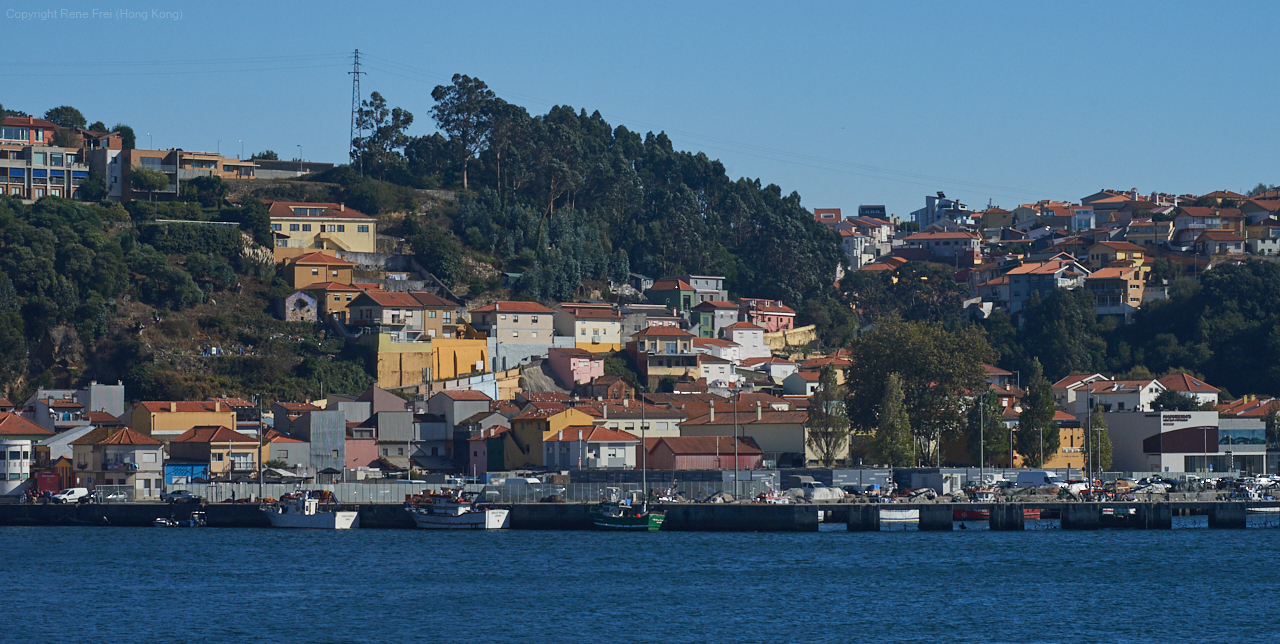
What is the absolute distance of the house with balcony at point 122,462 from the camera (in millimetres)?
70875

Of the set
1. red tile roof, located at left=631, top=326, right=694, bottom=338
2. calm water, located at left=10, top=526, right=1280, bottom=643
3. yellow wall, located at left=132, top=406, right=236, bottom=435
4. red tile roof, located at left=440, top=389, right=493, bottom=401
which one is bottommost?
calm water, located at left=10, top=526, right=1280, bottom=643

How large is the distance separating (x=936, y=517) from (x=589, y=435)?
56.4 feet

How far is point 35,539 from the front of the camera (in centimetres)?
6162

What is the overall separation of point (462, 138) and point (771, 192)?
2910 cm

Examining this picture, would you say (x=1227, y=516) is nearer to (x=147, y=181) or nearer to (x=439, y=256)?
(x=439, y=256)

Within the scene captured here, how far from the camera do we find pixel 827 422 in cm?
7625

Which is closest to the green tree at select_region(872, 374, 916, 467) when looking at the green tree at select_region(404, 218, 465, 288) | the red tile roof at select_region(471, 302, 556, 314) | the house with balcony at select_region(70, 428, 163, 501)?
the red tile roof at select_region(471, 302, 556, 314)

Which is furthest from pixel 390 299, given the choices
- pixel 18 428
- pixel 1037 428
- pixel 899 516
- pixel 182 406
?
pixel 899 516

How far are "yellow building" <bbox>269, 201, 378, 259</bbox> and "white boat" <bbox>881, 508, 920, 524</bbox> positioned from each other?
4540 centimetres

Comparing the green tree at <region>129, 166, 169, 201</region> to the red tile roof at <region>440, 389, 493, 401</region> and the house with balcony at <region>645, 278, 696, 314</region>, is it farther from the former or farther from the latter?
the house with balcony at <region>645, 278, 696, 314</region>

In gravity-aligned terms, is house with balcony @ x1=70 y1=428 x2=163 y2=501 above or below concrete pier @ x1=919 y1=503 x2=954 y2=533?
above

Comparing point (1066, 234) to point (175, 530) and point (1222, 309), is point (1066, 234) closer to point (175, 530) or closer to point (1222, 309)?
point (1222, 309)

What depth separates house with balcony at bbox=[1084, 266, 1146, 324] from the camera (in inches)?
4518

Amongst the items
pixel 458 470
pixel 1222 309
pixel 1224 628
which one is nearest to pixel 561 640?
pixel 1224 628
